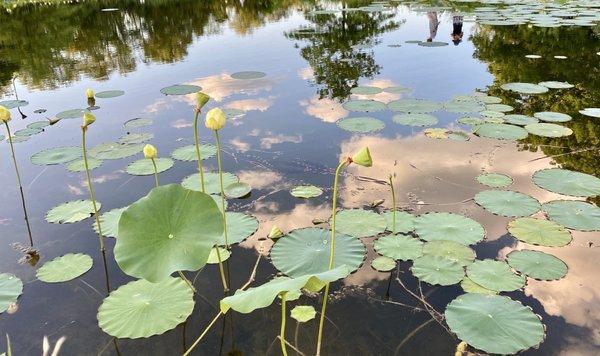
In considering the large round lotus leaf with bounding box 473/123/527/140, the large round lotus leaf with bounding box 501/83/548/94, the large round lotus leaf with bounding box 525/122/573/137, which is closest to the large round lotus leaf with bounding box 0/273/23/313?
the large round lotus leaf with bounding box 473/123/527/140

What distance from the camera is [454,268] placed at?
2355 millimetres

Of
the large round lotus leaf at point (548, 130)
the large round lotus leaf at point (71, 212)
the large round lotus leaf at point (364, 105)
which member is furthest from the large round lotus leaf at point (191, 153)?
the large round lotus leaf at point (548, 130)

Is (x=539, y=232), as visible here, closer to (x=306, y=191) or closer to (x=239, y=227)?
(x=306, y=191)

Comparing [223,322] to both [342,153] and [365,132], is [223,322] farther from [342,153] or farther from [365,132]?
[365,132]

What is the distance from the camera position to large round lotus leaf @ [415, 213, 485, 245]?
2621 millimetres

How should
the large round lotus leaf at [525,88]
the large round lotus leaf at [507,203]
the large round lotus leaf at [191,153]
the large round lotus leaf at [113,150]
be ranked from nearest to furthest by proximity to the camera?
the large round lotus leaf at [507,203], the large round lotus leaf at [191,153], the large round lotus leaf at [113,150], the large round lotus leaf at [525,88]

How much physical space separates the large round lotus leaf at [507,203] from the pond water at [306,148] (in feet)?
0.37

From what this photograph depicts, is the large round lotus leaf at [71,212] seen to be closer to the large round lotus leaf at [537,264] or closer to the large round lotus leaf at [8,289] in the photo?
the large round lotus leaf at [8,289]

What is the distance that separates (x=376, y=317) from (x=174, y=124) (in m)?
3.51

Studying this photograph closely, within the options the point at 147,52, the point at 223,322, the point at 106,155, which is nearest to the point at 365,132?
the point at 106,155

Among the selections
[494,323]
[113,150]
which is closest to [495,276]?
[494,323]

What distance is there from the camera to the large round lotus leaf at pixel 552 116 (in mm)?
4438

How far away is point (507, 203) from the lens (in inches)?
117

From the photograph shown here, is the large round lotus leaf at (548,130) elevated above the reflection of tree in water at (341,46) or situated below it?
below
